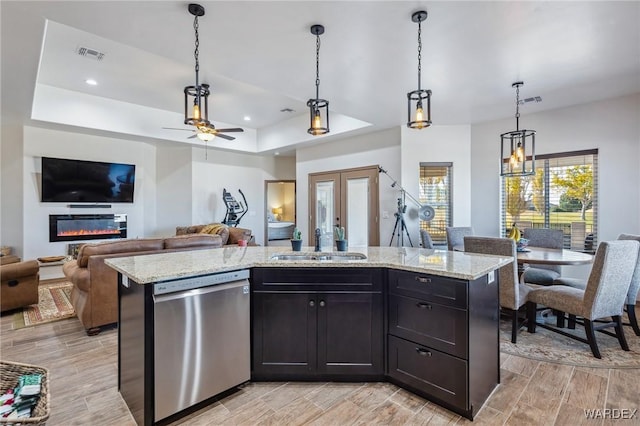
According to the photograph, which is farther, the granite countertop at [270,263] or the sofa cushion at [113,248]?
the sofa cushion at [113,248]

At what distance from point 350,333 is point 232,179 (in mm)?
6612

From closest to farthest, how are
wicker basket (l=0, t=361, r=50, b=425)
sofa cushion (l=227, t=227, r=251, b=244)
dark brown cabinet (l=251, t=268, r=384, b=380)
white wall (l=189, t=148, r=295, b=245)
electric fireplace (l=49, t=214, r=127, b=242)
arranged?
wicker basket (l=0, t=361, r=50, b=425) → dark brown cabinet (l=251, t=268, r=384, b=380) → electric fireplace (l=49, t=214, r=127, b=242) → sofa cushion (l=227, t=227, r=251, b=244) → white wall (l=189, t=148, r=295, b=245)

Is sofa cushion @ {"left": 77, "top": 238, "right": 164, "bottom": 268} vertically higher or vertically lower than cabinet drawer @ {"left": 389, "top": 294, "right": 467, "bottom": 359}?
higher

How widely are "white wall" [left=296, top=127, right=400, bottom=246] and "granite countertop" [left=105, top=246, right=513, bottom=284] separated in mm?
3352

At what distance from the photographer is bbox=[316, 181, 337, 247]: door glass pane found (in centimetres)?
713

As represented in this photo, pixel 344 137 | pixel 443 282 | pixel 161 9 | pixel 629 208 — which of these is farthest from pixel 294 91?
pixel 629 208

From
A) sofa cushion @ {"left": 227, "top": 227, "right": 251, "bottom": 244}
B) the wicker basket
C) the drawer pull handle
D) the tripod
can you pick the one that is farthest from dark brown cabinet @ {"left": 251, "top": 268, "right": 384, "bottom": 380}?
sofa cushion @ {"left": 227, "top": 227, "right": 251, "bottom": 244}

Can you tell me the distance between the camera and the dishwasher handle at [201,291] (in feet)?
6.27

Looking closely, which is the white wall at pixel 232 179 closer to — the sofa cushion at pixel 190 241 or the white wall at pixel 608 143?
the sofa cushion at pixel 190 241

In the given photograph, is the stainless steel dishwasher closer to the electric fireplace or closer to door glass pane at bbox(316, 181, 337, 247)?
door glass pane at bbox(316, 181, 337, 247)

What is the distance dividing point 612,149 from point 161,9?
5657 mm

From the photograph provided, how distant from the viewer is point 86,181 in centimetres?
621

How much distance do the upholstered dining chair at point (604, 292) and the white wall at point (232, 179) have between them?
270 inches

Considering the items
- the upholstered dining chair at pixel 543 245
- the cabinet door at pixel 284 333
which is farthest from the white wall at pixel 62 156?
the upholstered dining chair at pixel 543 245
